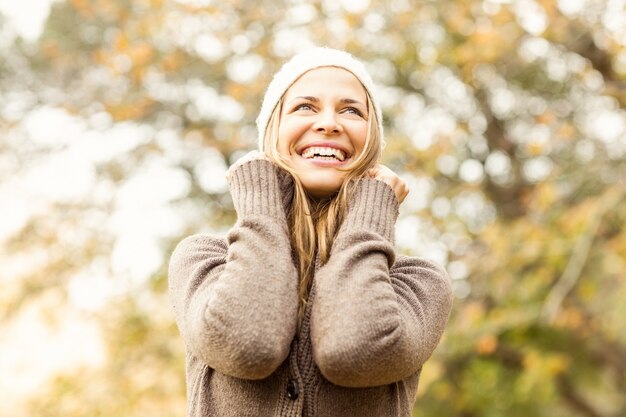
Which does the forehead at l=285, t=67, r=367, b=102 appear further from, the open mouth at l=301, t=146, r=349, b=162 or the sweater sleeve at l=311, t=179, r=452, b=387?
the sweater sleeve at l=311, t=179, r=452, b=387

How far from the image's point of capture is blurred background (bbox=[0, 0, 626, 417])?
6031mm

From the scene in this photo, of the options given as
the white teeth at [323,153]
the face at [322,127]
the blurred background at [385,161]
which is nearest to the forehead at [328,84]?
the face at [322,127]

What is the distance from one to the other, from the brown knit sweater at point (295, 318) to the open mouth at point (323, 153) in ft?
0.38

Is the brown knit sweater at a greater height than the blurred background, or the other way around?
the blurred background

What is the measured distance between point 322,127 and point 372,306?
530 millimetres

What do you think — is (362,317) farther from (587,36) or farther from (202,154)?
(202,154)

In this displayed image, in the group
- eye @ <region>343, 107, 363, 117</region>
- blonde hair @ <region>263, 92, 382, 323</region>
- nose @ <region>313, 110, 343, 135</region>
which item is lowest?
blonde hair @ <region>263, 92, 382, 323</region>

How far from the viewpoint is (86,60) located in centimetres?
833

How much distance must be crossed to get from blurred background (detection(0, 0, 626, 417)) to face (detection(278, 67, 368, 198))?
3.55 m

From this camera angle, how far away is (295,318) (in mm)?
1847

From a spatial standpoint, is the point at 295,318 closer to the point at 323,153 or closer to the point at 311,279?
the point at 311,279

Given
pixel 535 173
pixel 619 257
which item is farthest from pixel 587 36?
pixel 535 173

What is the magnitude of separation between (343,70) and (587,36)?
13.1 ft

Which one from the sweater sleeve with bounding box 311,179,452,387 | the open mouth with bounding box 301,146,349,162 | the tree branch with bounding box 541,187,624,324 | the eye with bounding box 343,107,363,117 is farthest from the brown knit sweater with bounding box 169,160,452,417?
the tree branch with bounding box 541,187,624,324
